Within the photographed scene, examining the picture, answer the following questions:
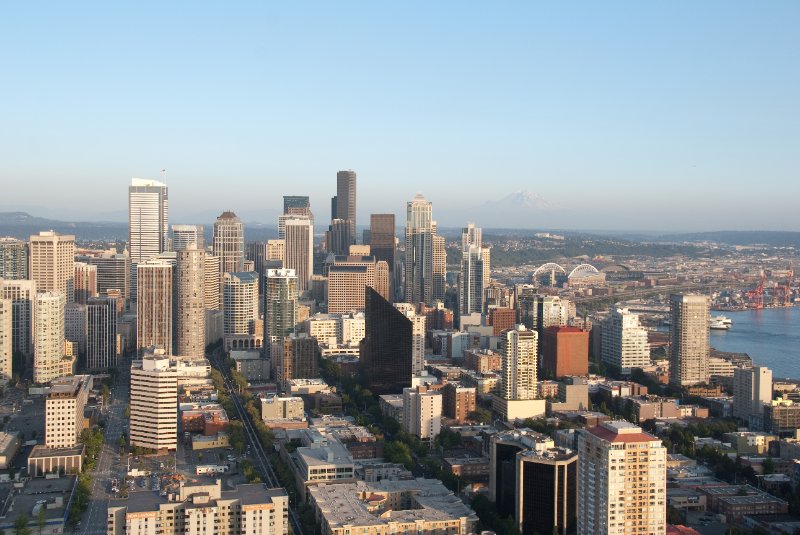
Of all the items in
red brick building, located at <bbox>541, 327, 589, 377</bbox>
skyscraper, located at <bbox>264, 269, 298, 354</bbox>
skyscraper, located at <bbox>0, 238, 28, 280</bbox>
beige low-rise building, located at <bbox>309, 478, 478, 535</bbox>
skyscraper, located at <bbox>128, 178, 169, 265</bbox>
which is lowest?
beige low-rise building, located at <bbox>309, 478, 478, 535</bbox>

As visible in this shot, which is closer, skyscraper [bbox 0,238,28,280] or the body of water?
the body of water

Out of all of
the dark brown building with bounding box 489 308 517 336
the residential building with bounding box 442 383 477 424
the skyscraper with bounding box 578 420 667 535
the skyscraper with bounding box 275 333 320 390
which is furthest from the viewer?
the dark brown building with bounding box 489 308 517 336

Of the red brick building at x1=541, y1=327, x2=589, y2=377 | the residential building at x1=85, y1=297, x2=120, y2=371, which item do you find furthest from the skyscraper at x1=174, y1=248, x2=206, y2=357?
the red brick building at x1=541, y1=327, x2=589, y2=377

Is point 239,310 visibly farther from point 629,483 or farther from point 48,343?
point 629,483

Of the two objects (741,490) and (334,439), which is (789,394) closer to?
(741,490)

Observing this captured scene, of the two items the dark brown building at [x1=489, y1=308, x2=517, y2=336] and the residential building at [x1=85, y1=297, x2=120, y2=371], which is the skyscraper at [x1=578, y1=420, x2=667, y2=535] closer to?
the residential building at [x1=85, y1=297, x2=120, y2=371]

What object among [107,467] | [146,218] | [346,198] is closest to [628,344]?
[107,467]

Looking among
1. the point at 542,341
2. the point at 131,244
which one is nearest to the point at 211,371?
the point at 542,341
